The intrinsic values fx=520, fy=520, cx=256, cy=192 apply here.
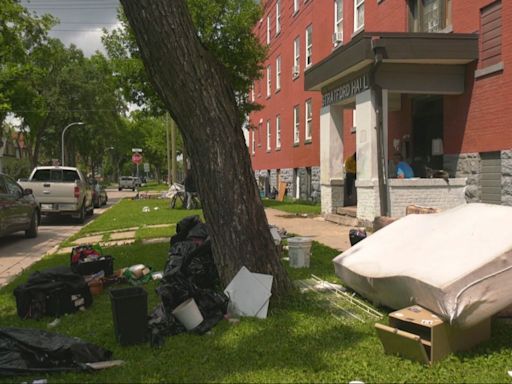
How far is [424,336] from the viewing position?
4.06 metres

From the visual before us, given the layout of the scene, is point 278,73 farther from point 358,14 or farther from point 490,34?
point 490,34

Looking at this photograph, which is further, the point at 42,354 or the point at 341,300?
the point at 341,300

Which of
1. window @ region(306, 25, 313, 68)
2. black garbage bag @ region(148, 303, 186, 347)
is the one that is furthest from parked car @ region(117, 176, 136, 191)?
black garbage bag @ region(148, 303, 186, 347)

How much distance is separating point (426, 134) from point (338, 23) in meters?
7.56

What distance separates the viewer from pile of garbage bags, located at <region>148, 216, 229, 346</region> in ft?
15.5

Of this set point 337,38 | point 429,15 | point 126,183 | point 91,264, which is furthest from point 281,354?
point 126,183

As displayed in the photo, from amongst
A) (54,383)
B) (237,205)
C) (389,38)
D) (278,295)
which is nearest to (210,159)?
(237,205)

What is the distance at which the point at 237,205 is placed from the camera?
5.31 metres

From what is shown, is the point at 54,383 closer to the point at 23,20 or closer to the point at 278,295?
the point at 278,295

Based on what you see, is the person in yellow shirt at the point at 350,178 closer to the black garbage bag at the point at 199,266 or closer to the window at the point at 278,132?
the black garbage bag at the point at 199,266

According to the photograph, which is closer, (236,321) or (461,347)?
(461,347)

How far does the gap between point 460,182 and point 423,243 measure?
24.8 feet

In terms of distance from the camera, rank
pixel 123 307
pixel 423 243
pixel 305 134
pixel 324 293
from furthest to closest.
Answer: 1. pixel 305 134
2. pixel 324 293
3. pixel 423 243
4. pixel 123 307

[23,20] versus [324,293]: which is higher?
[23,20]
